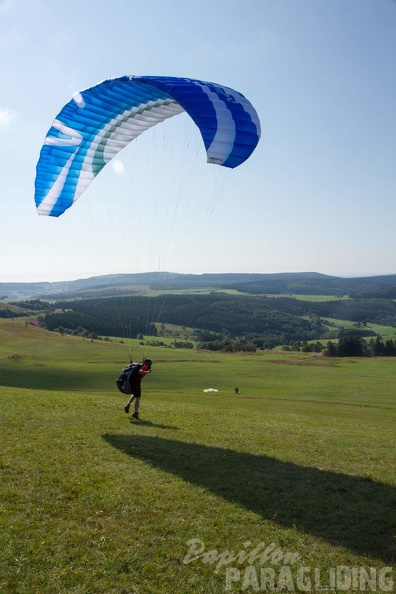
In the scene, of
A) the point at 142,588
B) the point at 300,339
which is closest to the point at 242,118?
the point at 142,588

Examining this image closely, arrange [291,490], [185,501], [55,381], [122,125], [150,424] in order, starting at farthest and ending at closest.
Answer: [55,381]
[122,125]
[150,424]
[291,490]
[185,501]

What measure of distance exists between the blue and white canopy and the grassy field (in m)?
9.39

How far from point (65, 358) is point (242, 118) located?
53.6 meters

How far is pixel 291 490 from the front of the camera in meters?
9.88

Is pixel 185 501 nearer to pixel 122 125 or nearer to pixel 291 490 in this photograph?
pixel 291 490

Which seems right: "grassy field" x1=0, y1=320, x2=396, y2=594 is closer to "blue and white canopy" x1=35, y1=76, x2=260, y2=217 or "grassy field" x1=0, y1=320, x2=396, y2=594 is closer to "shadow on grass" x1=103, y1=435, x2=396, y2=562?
"shadow on grass" x1=103, y1=435, x2=396, y2=562

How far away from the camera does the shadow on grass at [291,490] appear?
8.19m

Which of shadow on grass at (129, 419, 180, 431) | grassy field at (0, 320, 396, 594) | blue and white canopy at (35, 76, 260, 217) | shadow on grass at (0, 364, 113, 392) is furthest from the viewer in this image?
shadow on grass at (0, 364, 113, 392)

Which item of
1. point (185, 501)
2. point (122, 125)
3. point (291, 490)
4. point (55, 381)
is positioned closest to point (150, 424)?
point (185, 501)

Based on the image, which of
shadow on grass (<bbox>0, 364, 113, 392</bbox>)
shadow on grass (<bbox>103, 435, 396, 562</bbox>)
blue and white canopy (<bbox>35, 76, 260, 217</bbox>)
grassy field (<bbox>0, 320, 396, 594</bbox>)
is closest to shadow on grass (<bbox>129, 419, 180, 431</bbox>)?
grassy field (<bbox>0, 320, 396, 594</bbox>)

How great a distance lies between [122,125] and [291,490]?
14.9m

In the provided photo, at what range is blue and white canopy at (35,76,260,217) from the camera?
13805 millimetres

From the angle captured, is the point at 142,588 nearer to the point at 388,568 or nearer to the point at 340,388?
the point at 388,568

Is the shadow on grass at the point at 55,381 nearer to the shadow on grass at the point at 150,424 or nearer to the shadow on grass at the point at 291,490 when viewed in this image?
the shadow on grass at the point at 150,424
